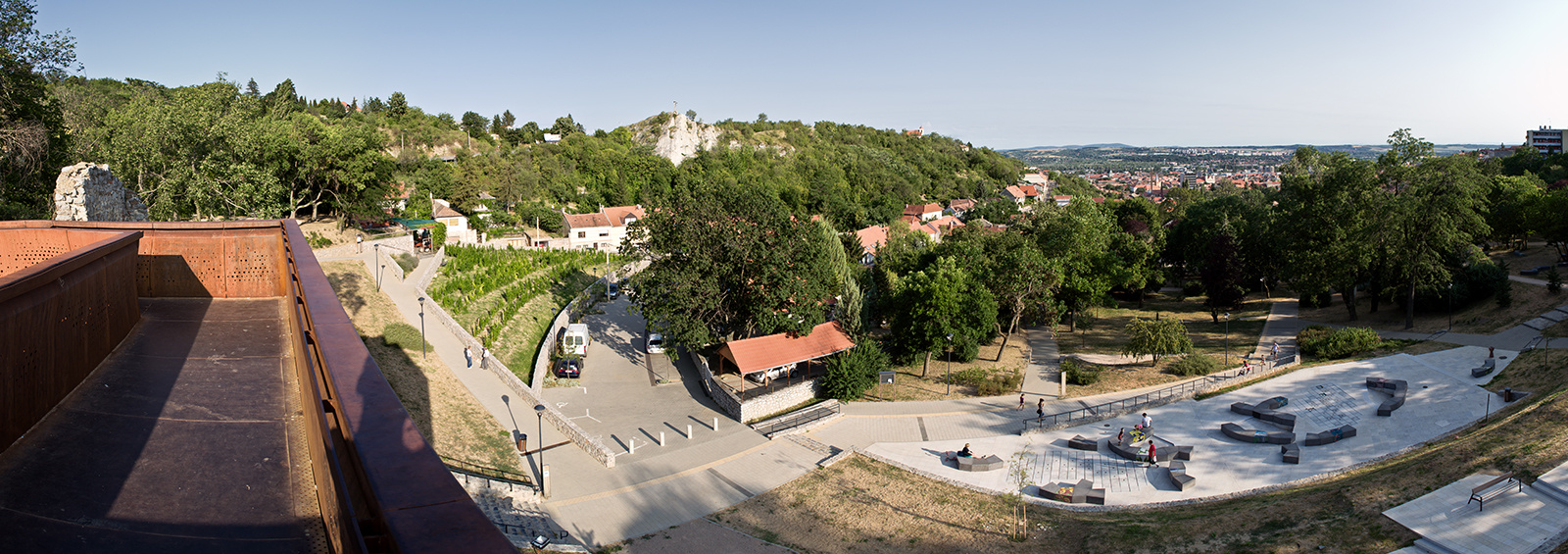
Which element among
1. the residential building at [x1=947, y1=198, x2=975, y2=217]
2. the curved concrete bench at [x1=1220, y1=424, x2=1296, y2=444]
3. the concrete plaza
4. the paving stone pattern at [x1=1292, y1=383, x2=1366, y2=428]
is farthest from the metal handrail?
the residential building at [x1=947, y1=198, x2=975, y2=217]

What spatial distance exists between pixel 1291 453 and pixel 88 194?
31.4 meters

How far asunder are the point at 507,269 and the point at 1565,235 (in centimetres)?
5270

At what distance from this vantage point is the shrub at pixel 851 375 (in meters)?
26.7

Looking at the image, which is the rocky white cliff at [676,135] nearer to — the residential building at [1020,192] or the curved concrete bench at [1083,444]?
the residential building at [1020,192]

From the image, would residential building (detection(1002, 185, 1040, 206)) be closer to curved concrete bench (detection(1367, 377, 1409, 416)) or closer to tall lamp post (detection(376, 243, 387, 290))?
curved concrete bench (detection(1367, 377, 1409, 416))

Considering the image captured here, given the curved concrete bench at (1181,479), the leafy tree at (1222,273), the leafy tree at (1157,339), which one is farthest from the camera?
Result: the leafy tree at (1222,273)

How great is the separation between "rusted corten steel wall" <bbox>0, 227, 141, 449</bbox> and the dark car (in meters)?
19.4

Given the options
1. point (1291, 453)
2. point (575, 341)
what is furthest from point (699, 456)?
point (1291, 453)

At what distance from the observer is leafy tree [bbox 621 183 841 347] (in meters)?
28.2

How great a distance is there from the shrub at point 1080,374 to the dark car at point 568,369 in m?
18.6

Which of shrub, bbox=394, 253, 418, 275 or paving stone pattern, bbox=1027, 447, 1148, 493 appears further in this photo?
shrub, bbox=394, 253, 418, 275

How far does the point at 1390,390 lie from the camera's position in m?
23.5

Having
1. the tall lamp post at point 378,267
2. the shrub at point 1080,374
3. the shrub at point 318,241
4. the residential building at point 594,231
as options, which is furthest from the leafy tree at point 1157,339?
the residential building at point 594,231

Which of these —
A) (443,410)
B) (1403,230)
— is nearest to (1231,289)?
(1403,230)
